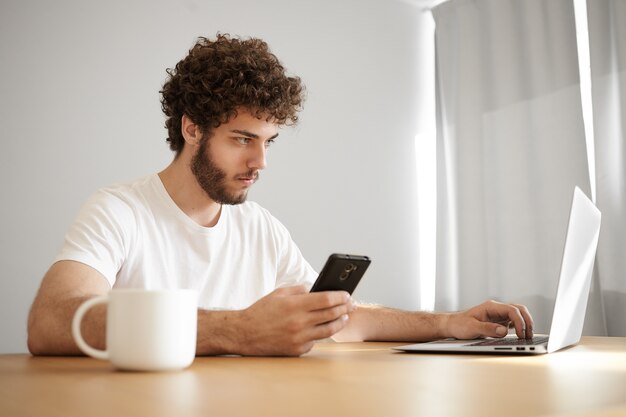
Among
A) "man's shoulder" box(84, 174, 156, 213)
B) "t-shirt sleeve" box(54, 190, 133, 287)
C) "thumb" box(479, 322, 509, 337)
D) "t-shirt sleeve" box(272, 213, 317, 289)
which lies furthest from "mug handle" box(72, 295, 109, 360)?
"t-shirt sleeve" box(272, 213, 317, 289)

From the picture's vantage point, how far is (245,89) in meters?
1.66

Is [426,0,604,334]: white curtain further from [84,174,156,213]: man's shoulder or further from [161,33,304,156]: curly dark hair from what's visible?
[84,174,156,213]: man's shoulder

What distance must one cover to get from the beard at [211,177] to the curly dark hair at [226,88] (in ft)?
0.24

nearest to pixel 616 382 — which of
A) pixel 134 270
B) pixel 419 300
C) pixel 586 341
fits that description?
pixel 586 341

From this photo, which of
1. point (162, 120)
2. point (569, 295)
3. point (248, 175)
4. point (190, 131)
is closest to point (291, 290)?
point (569, 295)

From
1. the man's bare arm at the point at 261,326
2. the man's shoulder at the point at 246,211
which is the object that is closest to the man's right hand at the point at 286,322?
the man's bare arm at the point at 261,326

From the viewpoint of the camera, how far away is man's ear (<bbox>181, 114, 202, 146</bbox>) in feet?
5.75

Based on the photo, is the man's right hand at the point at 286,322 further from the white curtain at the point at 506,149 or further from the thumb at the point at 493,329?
the white curtain at the point at 506,149

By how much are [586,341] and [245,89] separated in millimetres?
996

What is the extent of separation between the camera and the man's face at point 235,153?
166 centimetres

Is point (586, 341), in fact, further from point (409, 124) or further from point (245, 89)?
point (409, 124)

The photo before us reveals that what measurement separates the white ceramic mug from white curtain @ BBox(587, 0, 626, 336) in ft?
7.99

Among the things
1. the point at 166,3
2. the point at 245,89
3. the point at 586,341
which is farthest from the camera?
the point at 166,3

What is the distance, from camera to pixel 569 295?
3.70 feet
